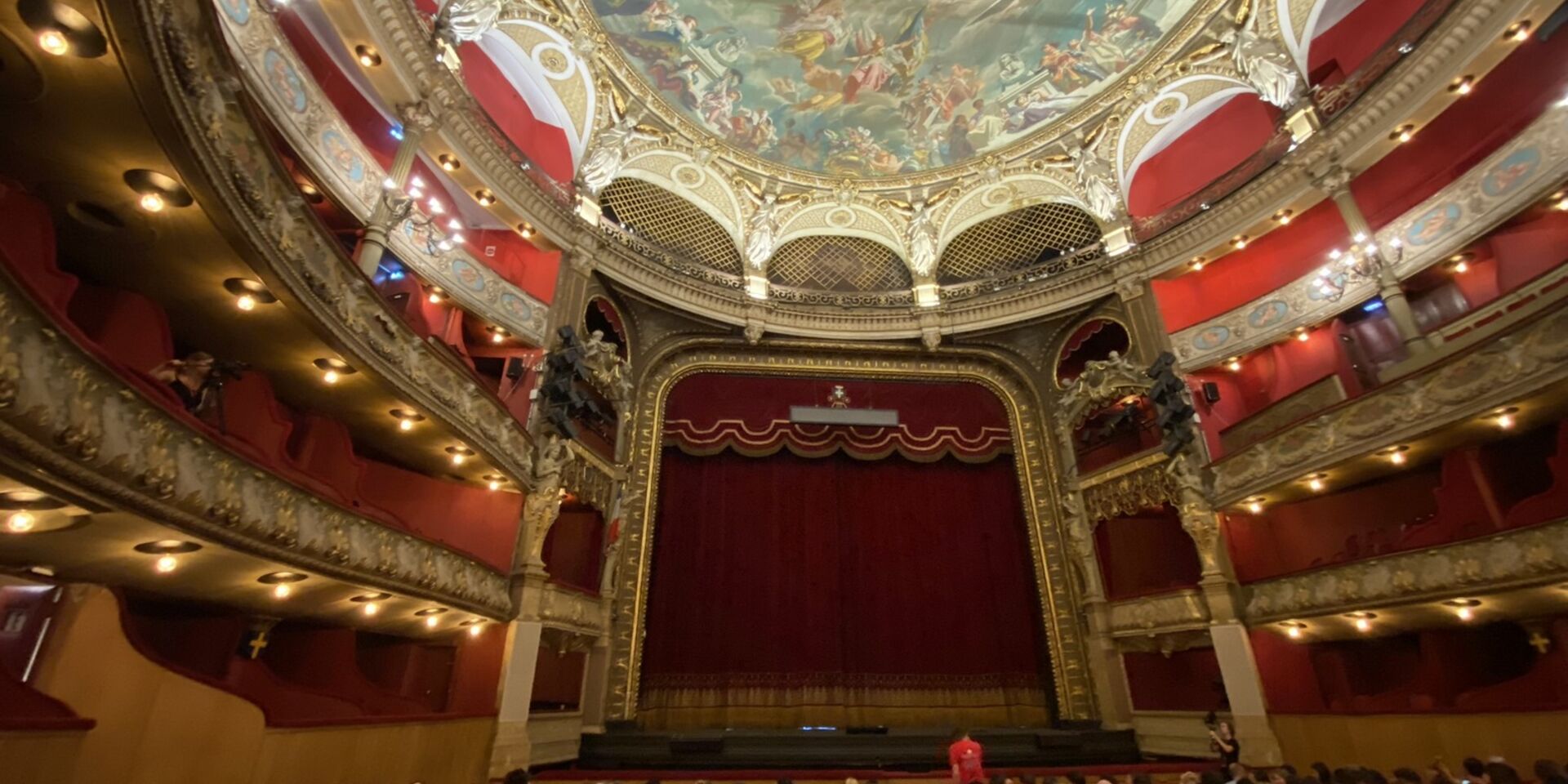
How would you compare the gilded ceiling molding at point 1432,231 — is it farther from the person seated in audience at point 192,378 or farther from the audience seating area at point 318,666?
the person seated in audience at point 192,378

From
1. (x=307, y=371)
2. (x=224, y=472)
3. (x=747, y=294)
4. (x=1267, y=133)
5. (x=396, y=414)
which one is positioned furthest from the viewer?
(x=747, y=294)

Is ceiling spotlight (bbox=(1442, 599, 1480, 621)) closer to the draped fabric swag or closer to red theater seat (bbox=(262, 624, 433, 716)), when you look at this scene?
the draped fabric swag

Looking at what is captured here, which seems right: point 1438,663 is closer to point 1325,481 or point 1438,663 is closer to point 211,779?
point 1325,481

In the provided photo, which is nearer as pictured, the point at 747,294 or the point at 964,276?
the point at 747,294

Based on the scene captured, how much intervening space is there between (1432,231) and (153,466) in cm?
1483

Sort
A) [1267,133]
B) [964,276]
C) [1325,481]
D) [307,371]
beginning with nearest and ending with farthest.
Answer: [307,371], [1325,481], [1267,133], [964,276]

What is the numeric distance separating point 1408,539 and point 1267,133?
809 centimetres

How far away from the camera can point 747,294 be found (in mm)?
15164

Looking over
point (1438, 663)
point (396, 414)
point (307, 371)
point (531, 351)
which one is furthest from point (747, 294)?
point (1438, 663)

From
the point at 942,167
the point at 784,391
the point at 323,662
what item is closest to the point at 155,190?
the point at 323,662

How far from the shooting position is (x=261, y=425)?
22.3ft

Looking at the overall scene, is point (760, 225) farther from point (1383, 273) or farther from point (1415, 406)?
point (1415, 406)

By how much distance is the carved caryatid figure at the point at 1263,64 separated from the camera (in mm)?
11852

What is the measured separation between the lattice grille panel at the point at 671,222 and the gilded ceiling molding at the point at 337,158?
4037mm
